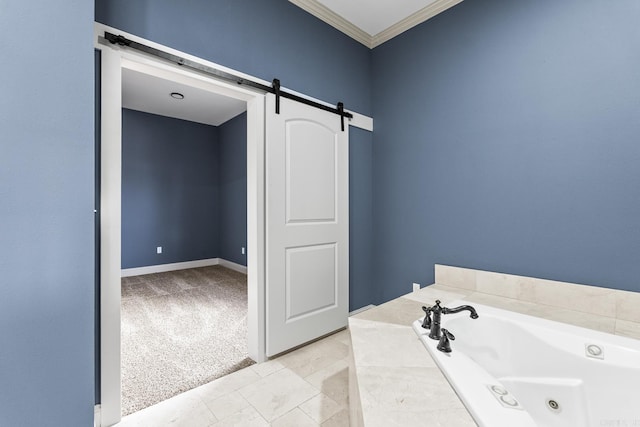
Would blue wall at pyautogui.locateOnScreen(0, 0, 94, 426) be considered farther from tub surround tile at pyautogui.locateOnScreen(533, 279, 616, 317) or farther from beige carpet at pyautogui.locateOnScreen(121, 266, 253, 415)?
tub surround tile at pyautogui.locateOnScreen(533, 279, 616, 317)

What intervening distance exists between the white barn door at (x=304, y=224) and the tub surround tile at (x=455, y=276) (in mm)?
821

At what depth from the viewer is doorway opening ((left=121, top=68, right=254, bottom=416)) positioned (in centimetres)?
288

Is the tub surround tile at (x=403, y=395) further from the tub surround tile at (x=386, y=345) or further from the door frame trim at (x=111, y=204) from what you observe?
the door frame trim at (x=111, y=204)

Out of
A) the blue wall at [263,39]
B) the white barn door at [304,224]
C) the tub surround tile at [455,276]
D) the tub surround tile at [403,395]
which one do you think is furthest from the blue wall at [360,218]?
the tub surround tile at [403,395]

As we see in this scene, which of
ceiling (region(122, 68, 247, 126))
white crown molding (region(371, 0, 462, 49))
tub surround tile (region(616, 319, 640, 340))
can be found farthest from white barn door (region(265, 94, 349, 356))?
ceiling (region(122, 68, 247, 126))

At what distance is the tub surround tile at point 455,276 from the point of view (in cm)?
213

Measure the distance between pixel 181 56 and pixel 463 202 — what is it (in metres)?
2.26

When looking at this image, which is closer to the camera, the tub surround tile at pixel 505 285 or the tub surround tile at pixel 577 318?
the tub surround tile at pixel 577 318

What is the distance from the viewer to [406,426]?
82 centimetres

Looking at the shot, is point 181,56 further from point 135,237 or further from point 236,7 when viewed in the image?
point 135,237

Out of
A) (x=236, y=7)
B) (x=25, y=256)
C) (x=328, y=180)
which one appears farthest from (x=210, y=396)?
(x=236, y=7)

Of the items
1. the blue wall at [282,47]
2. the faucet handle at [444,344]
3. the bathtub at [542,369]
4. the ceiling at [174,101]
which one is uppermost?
the ceiling at [174,101]

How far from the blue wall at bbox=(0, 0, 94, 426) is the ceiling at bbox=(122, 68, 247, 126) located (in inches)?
99.8

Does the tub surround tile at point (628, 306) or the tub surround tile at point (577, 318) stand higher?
the tub surround tile at point (628, 306)
